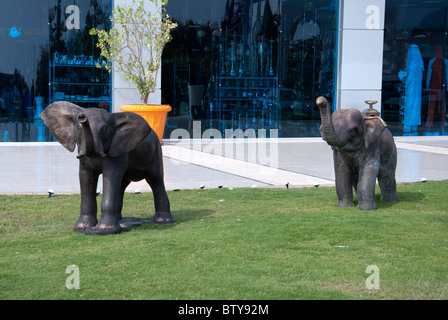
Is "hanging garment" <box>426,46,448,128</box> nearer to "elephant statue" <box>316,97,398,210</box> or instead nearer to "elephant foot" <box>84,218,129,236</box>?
"elephant statue" <box>316,97,398,210</box>

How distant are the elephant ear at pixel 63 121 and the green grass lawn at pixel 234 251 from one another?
0.93 meters

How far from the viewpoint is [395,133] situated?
19.5 metres

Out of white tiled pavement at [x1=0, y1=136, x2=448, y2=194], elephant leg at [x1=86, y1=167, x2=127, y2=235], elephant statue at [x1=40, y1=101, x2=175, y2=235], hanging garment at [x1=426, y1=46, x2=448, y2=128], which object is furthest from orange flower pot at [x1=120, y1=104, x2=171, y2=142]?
hanging garment at [x1=426, y1=46, x2=448, y2=128]

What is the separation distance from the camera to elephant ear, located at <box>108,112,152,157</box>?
6.81 m

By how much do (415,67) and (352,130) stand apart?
1213cm

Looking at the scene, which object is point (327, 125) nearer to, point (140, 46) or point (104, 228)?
point (104, 228)

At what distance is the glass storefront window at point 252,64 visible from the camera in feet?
58.3

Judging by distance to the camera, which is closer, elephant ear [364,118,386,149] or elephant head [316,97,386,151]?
elephant head [316,97,386,151]

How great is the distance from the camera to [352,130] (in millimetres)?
8070

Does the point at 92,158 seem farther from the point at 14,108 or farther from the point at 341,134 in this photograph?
the point at 14,108

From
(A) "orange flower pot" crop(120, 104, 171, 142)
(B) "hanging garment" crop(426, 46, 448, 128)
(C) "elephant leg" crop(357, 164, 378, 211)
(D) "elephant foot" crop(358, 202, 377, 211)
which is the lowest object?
(D) "elephant foot" crop(358, 202, 377, 211)

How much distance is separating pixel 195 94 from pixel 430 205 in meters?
10.1

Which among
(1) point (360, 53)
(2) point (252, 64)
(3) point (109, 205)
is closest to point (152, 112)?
(2) point (252, 64)
